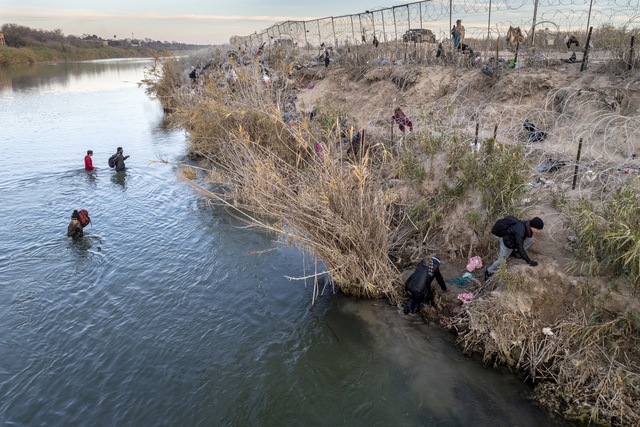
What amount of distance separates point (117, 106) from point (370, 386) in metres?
35.7

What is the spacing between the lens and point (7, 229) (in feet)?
40.6

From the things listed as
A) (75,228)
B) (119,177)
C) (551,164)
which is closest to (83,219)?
(75,228)

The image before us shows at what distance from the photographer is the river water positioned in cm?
634

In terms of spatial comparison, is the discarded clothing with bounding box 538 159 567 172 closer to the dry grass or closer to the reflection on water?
the dry grass

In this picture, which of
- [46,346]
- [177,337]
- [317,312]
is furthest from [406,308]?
[46,346]

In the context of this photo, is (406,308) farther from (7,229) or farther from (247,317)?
(7,229)

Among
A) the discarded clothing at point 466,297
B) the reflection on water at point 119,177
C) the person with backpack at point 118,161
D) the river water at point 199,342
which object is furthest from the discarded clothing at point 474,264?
the person with backpack at point 118,161

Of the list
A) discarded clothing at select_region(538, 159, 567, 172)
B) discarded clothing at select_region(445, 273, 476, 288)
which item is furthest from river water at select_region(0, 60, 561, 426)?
discarded clothing at select_region(538, 159, 567, 172)

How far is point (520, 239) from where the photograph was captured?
23.3ft

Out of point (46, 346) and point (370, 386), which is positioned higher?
point (46, 346)

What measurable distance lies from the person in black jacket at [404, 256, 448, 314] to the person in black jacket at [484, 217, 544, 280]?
912 millimetres

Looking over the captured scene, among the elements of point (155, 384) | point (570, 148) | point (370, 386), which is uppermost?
point (570, 148)

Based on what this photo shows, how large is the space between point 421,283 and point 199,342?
405cm

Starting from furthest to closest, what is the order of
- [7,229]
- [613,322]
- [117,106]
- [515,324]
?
1. [117,106]
2. [7,229]
3. [515,324]
4. [613,322]
